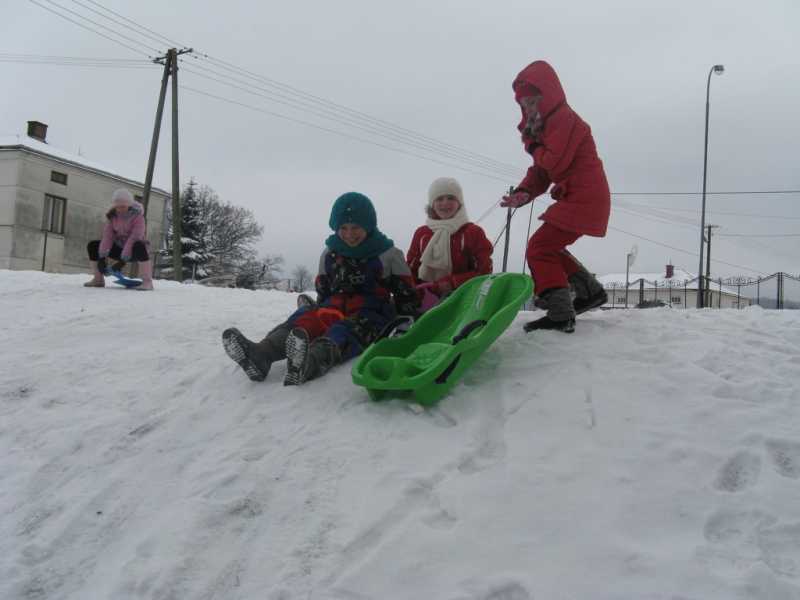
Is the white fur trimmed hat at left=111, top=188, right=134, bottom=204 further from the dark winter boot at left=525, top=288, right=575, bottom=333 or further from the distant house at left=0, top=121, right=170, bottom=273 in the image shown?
the distant house at left=0, top=121, right=170, bottom=273

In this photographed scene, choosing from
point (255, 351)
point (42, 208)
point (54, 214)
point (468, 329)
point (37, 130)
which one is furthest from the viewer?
point (37, 130)

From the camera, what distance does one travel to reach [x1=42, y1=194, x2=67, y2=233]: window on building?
2419cm

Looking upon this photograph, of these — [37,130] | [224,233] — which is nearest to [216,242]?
[224,233]

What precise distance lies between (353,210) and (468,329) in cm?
128

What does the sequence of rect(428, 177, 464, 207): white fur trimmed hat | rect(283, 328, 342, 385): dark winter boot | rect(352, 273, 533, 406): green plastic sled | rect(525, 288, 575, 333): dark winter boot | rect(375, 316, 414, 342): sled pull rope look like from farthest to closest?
rect(428, 177, 464, 207): white fur trimmed hat < rect(375, 316, 414, 342): sled pull rope < rect(525, 288, 575, 333): dark winter boot < rect(283, 328, 342, 385): dark winter boot < rect(352, 273, 533, 406): green plastic sled

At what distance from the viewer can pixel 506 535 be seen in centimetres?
191

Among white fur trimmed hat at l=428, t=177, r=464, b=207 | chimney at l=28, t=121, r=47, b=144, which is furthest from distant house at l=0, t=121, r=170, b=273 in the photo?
white fur trimmed hat at l=428, t=177, r=464, b=207

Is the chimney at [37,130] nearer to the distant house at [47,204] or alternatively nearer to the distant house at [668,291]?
the distant house at [47,204]

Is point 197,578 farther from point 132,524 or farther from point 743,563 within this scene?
point 743,563

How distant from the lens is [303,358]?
130 inches

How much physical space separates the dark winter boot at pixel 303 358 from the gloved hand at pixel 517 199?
1689 mm

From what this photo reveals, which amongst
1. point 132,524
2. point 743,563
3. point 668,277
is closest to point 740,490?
point 743,563

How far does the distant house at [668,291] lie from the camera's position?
80.4 feet

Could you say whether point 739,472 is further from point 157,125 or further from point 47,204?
point 47,204
